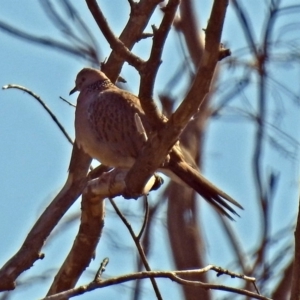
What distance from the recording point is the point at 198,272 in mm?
2914

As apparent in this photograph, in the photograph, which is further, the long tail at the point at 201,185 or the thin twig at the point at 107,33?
the long tail at the point at 201,185

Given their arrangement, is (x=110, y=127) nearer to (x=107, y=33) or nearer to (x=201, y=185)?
(x=201, y=185)

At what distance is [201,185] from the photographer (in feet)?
15.5

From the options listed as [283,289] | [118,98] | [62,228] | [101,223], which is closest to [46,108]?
[101,223]

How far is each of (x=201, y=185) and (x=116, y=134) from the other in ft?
2.13

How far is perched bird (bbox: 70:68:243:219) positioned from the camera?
4734 millimetres

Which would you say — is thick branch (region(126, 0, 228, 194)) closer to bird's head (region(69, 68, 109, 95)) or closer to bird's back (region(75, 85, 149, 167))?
bird's back (region(75, 85, 149, 167))

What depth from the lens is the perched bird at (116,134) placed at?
4.73 meters

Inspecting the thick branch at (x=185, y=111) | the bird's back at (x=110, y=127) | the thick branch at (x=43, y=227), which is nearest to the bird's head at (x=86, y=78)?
the bird's back at (x=110, y=127)

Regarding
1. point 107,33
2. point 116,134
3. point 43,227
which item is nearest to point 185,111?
point 107,33

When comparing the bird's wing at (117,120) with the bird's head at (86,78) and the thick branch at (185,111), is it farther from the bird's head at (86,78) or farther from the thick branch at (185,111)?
the thick branch at (185,111)

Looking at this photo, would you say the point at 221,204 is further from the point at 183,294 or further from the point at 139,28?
the point at 183,294

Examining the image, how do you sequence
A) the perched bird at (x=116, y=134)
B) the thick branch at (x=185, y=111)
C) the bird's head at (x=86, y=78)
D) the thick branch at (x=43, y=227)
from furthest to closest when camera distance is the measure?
the bird's head at (x=86, y=78) → the perched bird at (x=116, y=134) → the thick branch at (x=43, y=227) → the thick branch at (x=185, y=111)

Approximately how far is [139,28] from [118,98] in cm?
74
